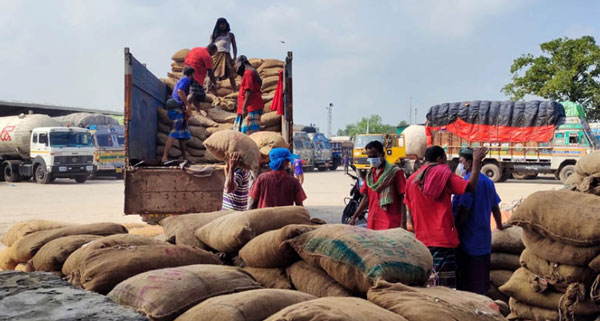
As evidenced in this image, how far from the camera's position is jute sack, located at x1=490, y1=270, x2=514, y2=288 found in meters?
4.24

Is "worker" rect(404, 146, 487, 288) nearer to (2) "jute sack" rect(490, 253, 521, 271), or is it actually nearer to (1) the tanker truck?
(2) "jute sack" rect(490, 253, 521, 271)

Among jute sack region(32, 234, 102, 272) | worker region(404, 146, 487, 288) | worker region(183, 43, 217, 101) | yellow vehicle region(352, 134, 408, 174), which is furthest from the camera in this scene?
yellow vehicle region(352, 134, 408, 174)

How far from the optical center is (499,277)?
4.26 metres

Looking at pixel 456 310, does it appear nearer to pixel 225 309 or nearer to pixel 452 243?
pixel 225 309

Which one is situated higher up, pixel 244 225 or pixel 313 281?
pixel 244 225

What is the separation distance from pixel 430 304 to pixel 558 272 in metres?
1.68

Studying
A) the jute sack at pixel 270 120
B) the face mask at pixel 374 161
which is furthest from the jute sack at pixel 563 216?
the jute sack at pixel 270 120

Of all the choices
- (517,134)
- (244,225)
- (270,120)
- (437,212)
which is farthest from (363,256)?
(517,134)

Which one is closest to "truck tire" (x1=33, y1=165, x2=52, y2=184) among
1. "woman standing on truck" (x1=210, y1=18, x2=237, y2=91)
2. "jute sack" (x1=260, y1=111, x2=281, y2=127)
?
"woman standing on truck" (x1=210, y1=18, x2=237, y2=91)

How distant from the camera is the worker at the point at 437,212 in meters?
3.77

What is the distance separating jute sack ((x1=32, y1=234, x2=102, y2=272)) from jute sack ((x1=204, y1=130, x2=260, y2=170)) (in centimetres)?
197

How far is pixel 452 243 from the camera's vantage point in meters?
3.85

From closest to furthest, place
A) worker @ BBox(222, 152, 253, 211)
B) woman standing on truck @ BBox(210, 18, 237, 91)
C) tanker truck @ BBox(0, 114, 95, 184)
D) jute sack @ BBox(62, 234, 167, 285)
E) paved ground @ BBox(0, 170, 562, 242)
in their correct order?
1. jute sack @ BBox(62, 234, 167, 285)
2. worker @ BBox(222, 152, 253, 211)
3. woman standing on truck @ BBox(210, 18, 237, 91)
4. paved ground @ BBox(0, 170, 562, 242)
5. tanker truck @ BBox(0, 114, 95, 184)

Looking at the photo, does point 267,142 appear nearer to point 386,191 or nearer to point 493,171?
point 386,191
